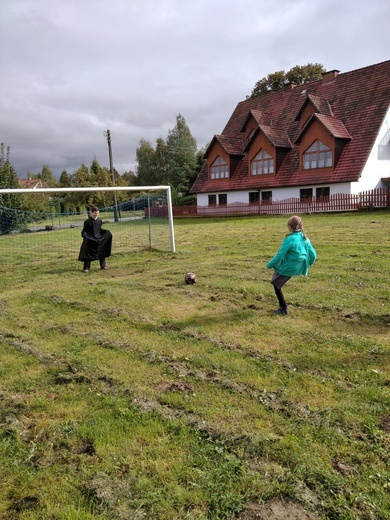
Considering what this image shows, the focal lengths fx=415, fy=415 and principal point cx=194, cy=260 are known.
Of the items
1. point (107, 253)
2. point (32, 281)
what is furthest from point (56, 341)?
point (107, 253)

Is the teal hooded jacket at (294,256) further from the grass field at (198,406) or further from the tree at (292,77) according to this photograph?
the tree at (292,77)

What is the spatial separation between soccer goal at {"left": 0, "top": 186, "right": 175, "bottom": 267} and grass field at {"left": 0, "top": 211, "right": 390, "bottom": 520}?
6585mm

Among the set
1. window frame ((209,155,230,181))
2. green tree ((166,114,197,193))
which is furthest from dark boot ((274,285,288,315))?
green tree ((166,114,197,193))

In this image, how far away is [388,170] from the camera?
29.2 m

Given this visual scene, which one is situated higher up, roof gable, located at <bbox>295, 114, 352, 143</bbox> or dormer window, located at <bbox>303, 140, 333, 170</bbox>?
roof gable, located at <bbox>295, 114, 352, 143</bbox>

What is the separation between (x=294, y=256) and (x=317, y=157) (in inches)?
1014

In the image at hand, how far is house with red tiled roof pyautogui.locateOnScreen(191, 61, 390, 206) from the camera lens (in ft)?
92.2

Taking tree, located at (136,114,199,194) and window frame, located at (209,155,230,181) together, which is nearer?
window frame, located at (209,155,230,181)

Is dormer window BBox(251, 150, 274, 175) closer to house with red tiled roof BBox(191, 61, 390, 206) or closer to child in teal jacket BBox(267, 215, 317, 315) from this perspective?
house with red tiled roof BBox(191, 61, 390, 206)

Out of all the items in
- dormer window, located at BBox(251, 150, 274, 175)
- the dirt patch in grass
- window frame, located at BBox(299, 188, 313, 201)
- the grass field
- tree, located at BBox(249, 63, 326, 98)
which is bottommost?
the dirt patch in grass

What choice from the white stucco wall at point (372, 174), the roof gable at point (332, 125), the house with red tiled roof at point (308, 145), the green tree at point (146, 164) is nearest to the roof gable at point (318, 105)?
the house with red tiled roof at point (308, 145)

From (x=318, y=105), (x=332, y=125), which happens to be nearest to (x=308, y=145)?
(x=332, y=125)

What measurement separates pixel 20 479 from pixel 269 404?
196 cm

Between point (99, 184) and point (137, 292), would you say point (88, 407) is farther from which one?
point (99, 184)
